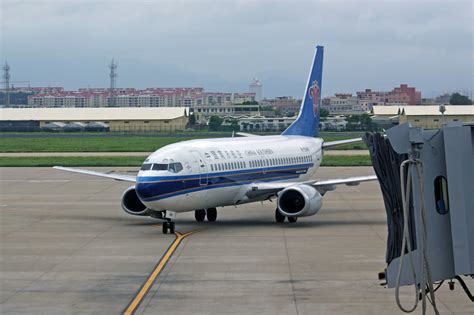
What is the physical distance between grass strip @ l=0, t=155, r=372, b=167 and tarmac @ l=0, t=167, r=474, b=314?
2393 centimetres

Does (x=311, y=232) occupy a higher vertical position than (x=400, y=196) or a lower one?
lower

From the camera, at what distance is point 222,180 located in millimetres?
30156

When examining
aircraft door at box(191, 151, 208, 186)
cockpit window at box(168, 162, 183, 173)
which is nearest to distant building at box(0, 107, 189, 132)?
aircraft door at box(191, 151, 208, 186)

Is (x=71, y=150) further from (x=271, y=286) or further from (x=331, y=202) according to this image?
(x=271, y=286)

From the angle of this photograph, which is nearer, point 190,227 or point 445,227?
point 445,227

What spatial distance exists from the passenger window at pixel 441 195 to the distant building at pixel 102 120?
415ft

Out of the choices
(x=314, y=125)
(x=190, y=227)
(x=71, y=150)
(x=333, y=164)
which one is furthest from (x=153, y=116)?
(x=190, y=227)

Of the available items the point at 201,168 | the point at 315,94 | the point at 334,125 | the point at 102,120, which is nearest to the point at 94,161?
the point at 315,94

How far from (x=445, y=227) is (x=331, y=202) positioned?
91.9ft

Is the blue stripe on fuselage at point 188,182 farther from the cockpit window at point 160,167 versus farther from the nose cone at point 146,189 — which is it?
the cockpit window at point 160,167

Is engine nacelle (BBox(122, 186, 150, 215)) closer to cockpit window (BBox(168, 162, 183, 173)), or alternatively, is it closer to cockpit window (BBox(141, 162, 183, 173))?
cockpit window (BBox(141, 162, 183, 173))

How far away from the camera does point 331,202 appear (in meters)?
39.0

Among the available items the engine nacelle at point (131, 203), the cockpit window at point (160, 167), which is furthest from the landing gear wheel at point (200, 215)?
the cockpit window at point (160, 167)

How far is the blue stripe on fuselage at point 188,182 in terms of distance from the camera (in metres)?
27.2
